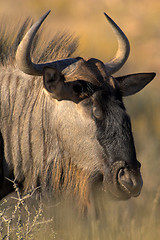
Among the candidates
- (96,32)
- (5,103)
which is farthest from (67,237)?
(96,32)

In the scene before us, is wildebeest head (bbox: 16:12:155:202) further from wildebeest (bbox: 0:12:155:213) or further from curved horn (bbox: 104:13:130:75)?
curved horn (bbox: 104:13:130:75)

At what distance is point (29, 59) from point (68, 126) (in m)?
0.64

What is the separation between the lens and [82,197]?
400cm

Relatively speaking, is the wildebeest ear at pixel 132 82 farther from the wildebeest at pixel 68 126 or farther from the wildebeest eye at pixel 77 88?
the wildebeest eye at pixel 77 88

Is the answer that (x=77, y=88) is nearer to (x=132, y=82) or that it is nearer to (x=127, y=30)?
(x=132, y=82)

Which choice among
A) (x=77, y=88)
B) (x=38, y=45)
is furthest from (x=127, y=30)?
(x=77, y=88)

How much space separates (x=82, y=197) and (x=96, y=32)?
51.4 ft

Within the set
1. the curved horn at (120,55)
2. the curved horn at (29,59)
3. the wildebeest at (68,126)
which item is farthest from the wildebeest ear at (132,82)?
the curved horn at (29,59)

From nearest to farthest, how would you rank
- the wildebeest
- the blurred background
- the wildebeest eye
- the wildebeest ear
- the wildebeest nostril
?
the wildebeest nostril < the wildebeest < the wildebeest eye < the wildebeest ear < the blurred background

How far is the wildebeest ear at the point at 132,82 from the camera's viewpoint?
168 inches

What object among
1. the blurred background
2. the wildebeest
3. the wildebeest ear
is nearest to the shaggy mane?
the wildebeest

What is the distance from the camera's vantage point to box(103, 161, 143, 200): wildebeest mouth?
140 inches

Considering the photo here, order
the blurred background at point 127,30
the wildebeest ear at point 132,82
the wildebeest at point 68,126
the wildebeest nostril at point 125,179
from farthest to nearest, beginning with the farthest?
the blurred background at point 127,30 < the wildebeest ear at point 132,82 < the wildebeest at point 68,126 < the wildebeest nostril at point 125,179

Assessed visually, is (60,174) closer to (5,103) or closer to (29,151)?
(29,151)
